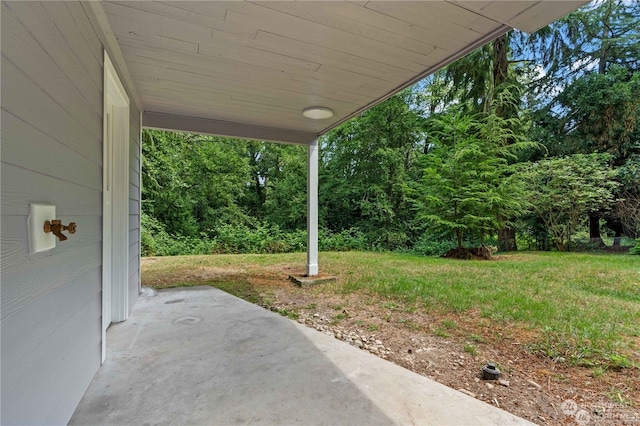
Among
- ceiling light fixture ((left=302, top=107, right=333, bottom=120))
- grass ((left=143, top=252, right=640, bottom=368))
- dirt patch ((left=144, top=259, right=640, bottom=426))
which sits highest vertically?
ceiling light fixture ((left=302, top=107, right=333, bottom=120))

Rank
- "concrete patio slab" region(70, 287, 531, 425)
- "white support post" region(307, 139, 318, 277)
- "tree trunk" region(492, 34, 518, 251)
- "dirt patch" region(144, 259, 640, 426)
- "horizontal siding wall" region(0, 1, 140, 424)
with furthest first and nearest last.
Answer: "tree trunk" region(492, 34, 518, 251) → "white support post" region(307, 139, 318, 277) → "dirt patch" region(144, 259, 640, 426) → "concrete patio slab" region(70, 287, 531, 425) → "horizontal siding wall" region(0, 1, 140, 424)

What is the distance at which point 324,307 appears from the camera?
3.43 meters

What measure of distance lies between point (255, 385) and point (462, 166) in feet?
24.1

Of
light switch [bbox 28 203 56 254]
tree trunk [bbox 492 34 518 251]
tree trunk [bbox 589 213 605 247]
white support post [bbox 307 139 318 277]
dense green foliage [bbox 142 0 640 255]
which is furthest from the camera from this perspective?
tree trunk [bbox 589 213 605 247]

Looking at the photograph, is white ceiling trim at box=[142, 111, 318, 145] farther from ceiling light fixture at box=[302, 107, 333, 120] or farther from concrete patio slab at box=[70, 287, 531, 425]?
concrete patio slab at box=[70, 287, 531, 425]

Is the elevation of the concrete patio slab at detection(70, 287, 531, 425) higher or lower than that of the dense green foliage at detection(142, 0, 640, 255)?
lower

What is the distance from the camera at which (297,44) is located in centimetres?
212

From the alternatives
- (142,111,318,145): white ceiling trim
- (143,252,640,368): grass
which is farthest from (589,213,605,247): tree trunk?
(142,111,318,145): white ceiling trim

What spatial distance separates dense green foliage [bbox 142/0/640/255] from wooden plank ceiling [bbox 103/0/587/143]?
5.53 m

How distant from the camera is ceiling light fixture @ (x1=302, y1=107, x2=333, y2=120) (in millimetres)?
3434

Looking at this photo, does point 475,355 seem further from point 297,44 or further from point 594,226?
point 594,226

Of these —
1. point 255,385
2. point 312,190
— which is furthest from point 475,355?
point 312,190

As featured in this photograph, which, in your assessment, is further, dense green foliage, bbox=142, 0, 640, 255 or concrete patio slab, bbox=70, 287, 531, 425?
dense green foliage, bbox=142, 0, 640, 255

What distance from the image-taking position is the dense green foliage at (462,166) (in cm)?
798
